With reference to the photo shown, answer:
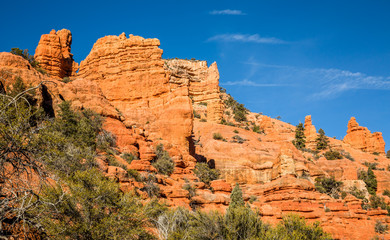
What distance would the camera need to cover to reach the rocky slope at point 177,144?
24938 millimetres

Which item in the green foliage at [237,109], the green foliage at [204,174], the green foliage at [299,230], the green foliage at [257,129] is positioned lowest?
the green foliage at [299,230]

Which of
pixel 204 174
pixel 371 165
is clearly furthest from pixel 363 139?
pixel 204 174

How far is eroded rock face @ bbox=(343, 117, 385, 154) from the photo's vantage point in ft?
246

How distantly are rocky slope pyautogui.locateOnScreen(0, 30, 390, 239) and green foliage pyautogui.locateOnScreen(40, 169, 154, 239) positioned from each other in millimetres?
4410

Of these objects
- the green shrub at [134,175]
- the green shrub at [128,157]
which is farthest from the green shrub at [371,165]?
the green shrub at [134,175]

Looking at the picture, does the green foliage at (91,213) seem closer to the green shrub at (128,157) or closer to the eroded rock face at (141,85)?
the green shrub at (128,157)

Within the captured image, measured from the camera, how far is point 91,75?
4747cm

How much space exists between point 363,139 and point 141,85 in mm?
61292

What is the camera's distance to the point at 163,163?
85.8ft

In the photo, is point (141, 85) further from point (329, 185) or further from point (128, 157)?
point (329, 185)

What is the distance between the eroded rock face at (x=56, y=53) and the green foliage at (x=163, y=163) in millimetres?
26086

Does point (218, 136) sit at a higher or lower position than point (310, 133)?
lower

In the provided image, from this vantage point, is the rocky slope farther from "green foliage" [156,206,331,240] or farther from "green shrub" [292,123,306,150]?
"green foliage" [156,206,331,240]

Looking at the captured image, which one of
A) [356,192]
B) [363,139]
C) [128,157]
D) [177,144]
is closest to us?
[128,157]
